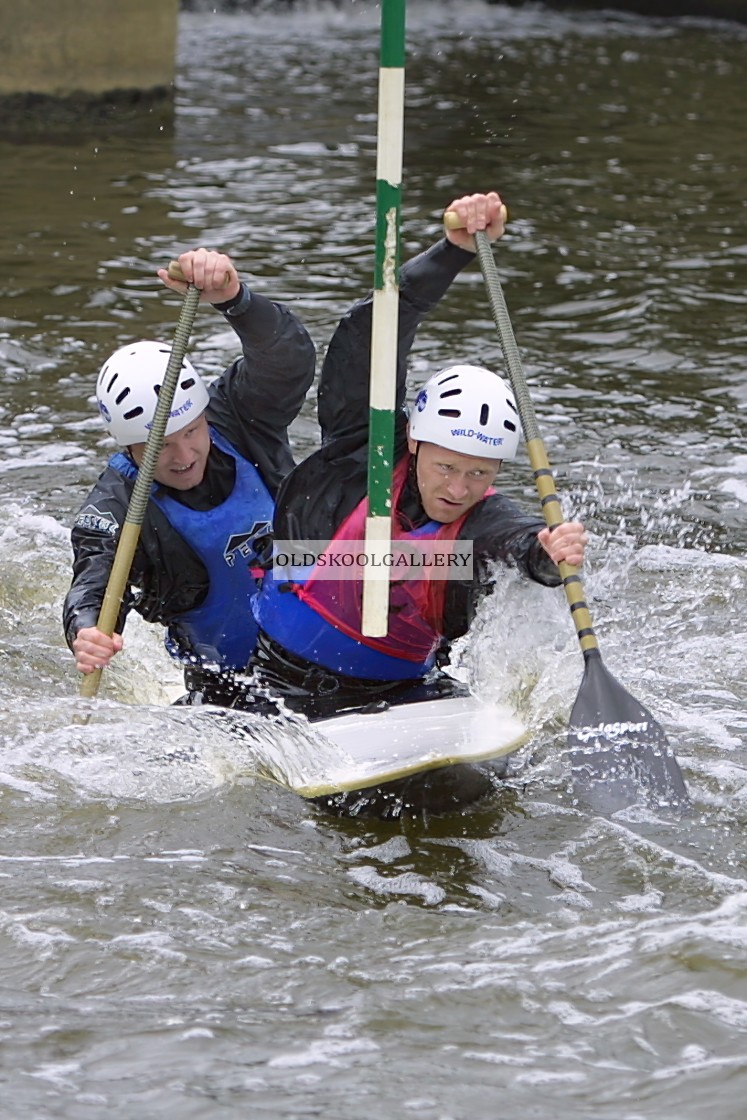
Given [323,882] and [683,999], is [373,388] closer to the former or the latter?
[323,882]

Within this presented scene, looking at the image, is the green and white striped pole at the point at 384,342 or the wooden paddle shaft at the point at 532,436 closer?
the green and white striped pole at the point at 384,342

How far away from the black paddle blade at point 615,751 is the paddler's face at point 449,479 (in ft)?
2.18

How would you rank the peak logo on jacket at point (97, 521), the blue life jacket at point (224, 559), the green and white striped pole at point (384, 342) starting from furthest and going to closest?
the blue life jacket at point (224, 559) < the peak logo on jacket at point (97, 521) < the green and white striped pole at point (384, 342)

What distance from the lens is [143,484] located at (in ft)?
16.3

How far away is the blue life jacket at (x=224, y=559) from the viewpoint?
536 cm

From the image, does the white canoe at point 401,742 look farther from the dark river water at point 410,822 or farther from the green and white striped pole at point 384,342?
→ the green and white striped pole at point 384,342

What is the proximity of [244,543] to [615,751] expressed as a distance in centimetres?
149

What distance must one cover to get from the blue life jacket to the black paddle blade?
4.21ft

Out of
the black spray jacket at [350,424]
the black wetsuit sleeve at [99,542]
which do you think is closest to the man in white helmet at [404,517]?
the black spray jacket at [350,424]

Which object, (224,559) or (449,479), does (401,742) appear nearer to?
(449,479)

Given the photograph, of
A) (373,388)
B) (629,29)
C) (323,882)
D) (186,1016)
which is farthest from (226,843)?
(629,29)

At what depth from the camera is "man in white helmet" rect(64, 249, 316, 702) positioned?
5.10m

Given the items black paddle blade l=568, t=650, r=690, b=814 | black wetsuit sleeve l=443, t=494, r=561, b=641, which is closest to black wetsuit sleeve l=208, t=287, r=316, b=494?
black wetsuit sleeve l=443, t=494, r=561, b=641

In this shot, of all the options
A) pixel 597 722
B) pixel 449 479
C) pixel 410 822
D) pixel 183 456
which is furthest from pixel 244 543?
pixel 597 722
